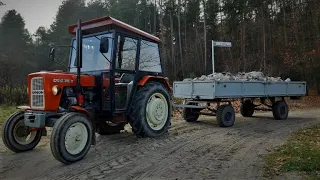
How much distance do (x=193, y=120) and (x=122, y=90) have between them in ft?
13.9

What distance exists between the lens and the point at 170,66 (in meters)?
36.1

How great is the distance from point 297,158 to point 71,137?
3.72 metres

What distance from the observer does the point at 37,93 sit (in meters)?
5.42

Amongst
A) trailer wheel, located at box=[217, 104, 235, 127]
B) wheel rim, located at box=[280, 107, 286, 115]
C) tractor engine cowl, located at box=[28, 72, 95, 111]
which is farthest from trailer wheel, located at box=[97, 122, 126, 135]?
wheel rim, located at box=[280, 107, 286, 115]

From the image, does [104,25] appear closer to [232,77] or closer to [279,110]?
[232,77]

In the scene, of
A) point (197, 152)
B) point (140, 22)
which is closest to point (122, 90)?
point (197, 152)

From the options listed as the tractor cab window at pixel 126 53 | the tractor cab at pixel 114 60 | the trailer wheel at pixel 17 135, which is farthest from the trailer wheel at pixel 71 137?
the tractor cab window at pixel 126 53

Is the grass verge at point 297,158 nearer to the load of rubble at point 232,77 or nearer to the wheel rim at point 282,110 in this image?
the load of rubble at point 232,77

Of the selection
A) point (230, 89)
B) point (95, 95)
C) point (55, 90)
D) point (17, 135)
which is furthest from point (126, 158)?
point (230, 89)

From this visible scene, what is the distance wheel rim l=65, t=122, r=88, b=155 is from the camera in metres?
4.87

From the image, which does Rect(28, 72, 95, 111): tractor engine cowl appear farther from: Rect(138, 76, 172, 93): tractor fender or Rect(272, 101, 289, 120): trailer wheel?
Rect(272, 101, 289, 120): trailer wheel

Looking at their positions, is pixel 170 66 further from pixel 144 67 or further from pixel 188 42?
pixel 144 67

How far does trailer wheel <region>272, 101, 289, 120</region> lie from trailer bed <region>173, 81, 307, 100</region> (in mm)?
406

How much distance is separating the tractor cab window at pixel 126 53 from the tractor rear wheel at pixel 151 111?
62 centimetres
